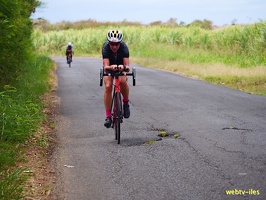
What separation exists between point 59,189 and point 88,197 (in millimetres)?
514

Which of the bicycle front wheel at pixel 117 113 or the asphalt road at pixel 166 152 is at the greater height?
the bicycle front wheel at pixel 117 113

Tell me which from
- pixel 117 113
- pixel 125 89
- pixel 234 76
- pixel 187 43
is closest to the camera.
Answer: pixel 117 113

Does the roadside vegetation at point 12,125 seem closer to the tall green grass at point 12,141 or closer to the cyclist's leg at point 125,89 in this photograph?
the tall green grass at point 12,141

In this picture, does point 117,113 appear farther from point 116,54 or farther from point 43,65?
point 43,65

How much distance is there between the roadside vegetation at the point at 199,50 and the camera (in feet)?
67.2

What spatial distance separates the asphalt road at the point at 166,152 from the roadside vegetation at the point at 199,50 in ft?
17.8

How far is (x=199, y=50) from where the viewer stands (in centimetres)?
3628

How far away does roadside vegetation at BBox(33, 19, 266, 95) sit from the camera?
2047cm

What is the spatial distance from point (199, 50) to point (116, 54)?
27.9 m

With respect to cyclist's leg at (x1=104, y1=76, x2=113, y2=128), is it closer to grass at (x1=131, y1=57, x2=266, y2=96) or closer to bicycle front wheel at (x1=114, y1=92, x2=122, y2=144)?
bicycle front wheel at (x1=114, y1=92, x2=122, y2=144)

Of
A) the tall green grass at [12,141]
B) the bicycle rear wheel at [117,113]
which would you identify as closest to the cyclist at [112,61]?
the bicycle rear wheel at [117,113]

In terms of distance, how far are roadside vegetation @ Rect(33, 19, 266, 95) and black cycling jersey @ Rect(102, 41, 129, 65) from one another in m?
8.16

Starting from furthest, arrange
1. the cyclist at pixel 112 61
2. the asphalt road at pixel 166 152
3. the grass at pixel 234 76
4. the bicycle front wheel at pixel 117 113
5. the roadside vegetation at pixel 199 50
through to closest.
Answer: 1. the roadside vegetation at pixel 199 50
2. the grass at pixel 234 76
3. the cyclist at pixel 112 61
4. the bicycle front wheel at pixel 117 113
5. the asphalt road at pixel 166 152

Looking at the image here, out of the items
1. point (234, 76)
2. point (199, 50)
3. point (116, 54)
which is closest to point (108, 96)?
point (116, 54)
